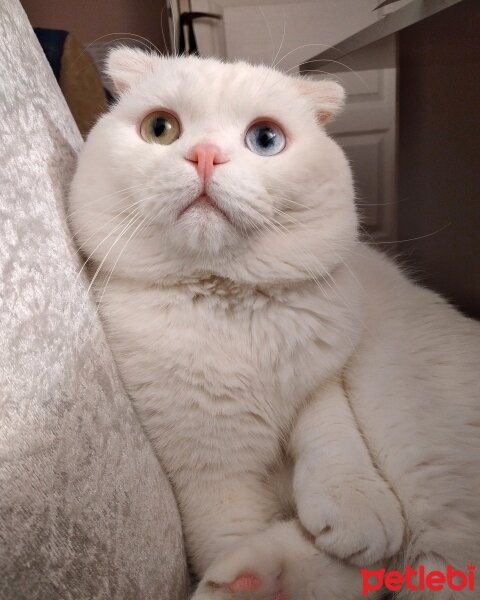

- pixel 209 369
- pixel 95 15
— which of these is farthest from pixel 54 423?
pixel 95 15

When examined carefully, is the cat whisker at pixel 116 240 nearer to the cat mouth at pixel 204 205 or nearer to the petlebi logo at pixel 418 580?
the cat mouth at pixel 204 205

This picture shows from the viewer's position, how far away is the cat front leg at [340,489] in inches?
24.6

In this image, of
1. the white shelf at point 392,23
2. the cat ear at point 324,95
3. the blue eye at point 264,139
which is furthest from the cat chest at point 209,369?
the white shelf at point 392,23

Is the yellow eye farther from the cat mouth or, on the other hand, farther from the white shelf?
the white shelf

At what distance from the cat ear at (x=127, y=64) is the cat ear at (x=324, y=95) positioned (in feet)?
0.87

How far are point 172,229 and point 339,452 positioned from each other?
0.40 meters

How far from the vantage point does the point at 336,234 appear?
2.39ft

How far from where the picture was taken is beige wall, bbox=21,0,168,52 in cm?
267

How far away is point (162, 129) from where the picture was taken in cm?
72

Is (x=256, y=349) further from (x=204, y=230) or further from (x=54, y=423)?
(x=54, y=423)

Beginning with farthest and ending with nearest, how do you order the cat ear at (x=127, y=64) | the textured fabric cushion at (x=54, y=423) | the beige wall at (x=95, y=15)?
the beige wall at (x=95, y=15) < the cat ear at (x=127, y=64) < the textured fabric cushion at (x=54, y=423)

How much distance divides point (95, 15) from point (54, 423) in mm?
2859

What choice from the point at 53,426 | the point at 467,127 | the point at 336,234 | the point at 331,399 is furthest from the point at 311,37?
the point at 53,426

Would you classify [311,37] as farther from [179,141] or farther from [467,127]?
[179,141]
